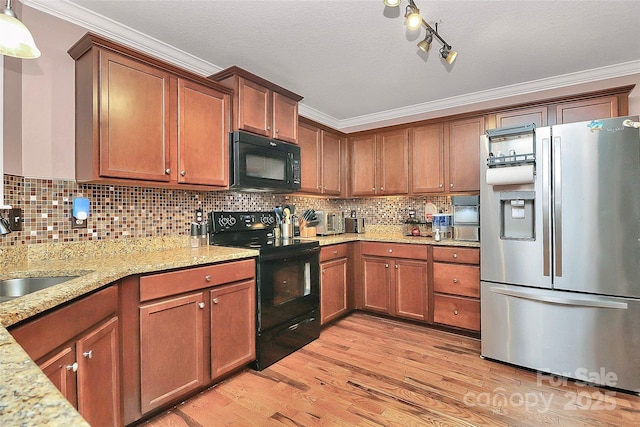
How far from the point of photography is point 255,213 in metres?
3.06

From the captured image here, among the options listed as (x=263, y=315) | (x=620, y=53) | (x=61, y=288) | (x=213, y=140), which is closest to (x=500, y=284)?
(x=263, y=315)

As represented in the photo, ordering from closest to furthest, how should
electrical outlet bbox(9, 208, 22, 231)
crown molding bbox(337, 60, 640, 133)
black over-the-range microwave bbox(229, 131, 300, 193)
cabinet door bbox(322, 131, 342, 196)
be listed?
electrical outlet bbox(9, 208, 22, 231)
black over-the-range microwave bbox(229, 131, 300, 193)
crown molding bbox(337, 60, 640, 133)
cabinet door bbox(322, 131, 342, 196)

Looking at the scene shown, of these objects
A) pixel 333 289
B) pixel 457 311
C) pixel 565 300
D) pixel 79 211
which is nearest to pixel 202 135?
pixel 79 211

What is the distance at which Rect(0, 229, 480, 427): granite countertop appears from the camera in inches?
18.7

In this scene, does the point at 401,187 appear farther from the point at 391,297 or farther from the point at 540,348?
the point at 540,348

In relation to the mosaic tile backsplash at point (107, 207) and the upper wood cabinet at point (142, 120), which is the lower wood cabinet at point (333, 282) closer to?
the mosaic tile backsplash at point (107, 207)

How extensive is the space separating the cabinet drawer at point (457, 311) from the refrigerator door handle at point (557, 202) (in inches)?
32.9

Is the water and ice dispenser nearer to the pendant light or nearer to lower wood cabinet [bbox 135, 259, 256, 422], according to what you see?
lower wood cabinet [bbox 135, 259, 256, 422]

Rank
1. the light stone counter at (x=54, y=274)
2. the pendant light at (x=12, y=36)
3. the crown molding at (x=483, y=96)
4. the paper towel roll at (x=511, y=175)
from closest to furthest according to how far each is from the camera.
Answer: the light stone counter at (x=54, y=274), the pendant light at (x=12, y=36), the paper towel roll at (x=511, y=175), the crown molding at (x=483, y=96)

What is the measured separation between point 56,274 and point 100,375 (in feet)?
1.74

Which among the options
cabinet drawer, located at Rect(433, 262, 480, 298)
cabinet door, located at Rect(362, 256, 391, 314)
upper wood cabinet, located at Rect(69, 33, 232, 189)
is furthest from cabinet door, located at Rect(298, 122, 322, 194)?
cabinet drawer, located at Rect(433, 262, 480, 298)

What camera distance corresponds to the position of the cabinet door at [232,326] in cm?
208

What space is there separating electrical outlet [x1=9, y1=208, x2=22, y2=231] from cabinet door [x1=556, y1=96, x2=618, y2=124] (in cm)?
403

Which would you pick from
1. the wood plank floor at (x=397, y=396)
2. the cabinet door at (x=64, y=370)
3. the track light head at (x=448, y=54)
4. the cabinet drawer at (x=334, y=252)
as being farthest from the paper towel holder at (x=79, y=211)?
the track light head at (x=448, y=54)
